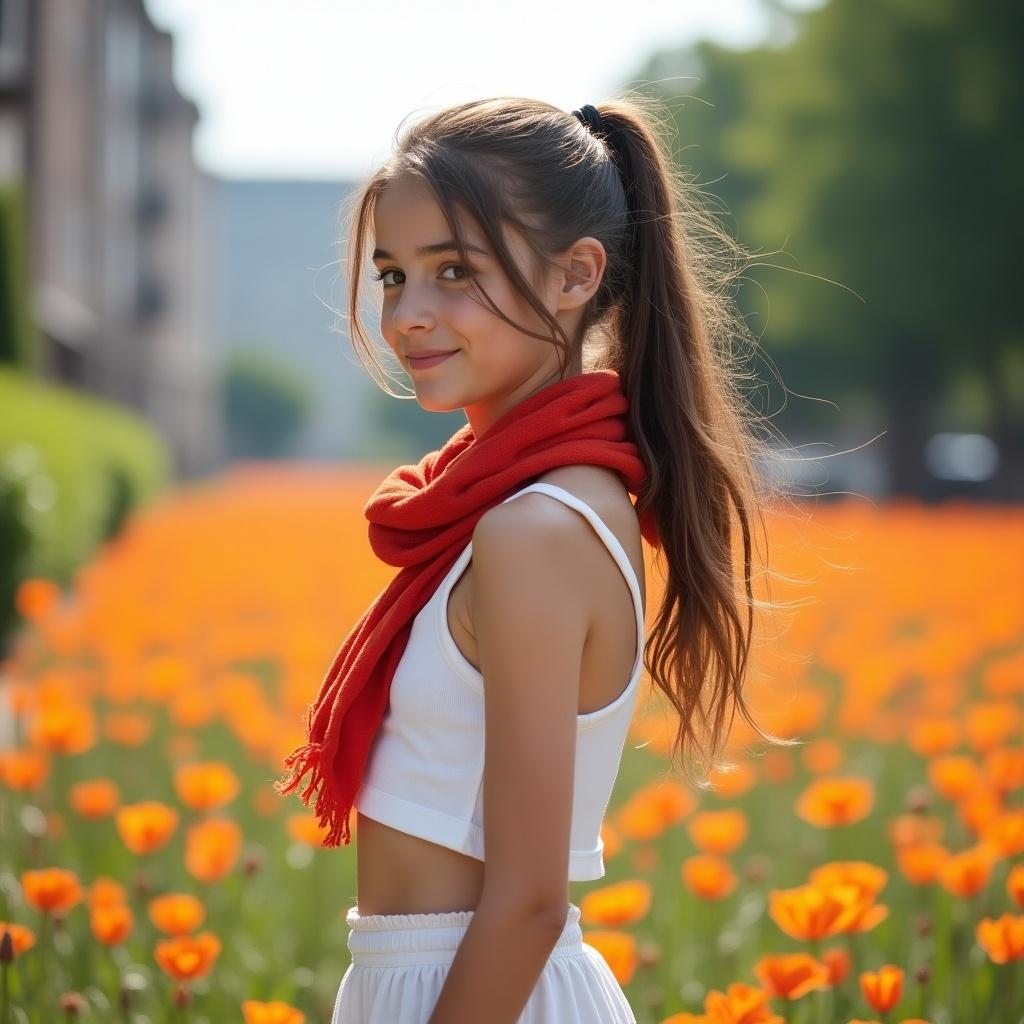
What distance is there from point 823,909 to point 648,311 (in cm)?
90

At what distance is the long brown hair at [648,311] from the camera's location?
1752 mm

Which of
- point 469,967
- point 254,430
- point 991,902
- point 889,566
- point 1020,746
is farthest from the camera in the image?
point 254,430

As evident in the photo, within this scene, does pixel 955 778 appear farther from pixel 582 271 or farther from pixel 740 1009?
pixel 582 271

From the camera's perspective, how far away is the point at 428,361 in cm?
176

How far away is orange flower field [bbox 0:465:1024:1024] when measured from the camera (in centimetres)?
240

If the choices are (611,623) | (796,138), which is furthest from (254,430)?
(611,623)

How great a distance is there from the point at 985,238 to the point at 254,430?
99.9 ft

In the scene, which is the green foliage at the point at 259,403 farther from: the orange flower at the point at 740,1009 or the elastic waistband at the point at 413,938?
the elastic waistband at the point at 413,938

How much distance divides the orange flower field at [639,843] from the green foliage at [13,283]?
768 centimetres

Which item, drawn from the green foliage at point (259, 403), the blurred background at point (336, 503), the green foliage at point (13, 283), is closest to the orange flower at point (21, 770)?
the blurred background at point (336, 503)

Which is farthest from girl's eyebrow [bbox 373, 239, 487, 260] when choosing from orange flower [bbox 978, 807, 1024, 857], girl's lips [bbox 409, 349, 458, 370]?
orange flower [bbox 978, 807, 1024, 857]

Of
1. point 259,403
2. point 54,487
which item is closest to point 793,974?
point 54,487

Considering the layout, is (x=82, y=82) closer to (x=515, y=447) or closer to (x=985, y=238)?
A: (x=985, y=238)

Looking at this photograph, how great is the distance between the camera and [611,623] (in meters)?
1.62
